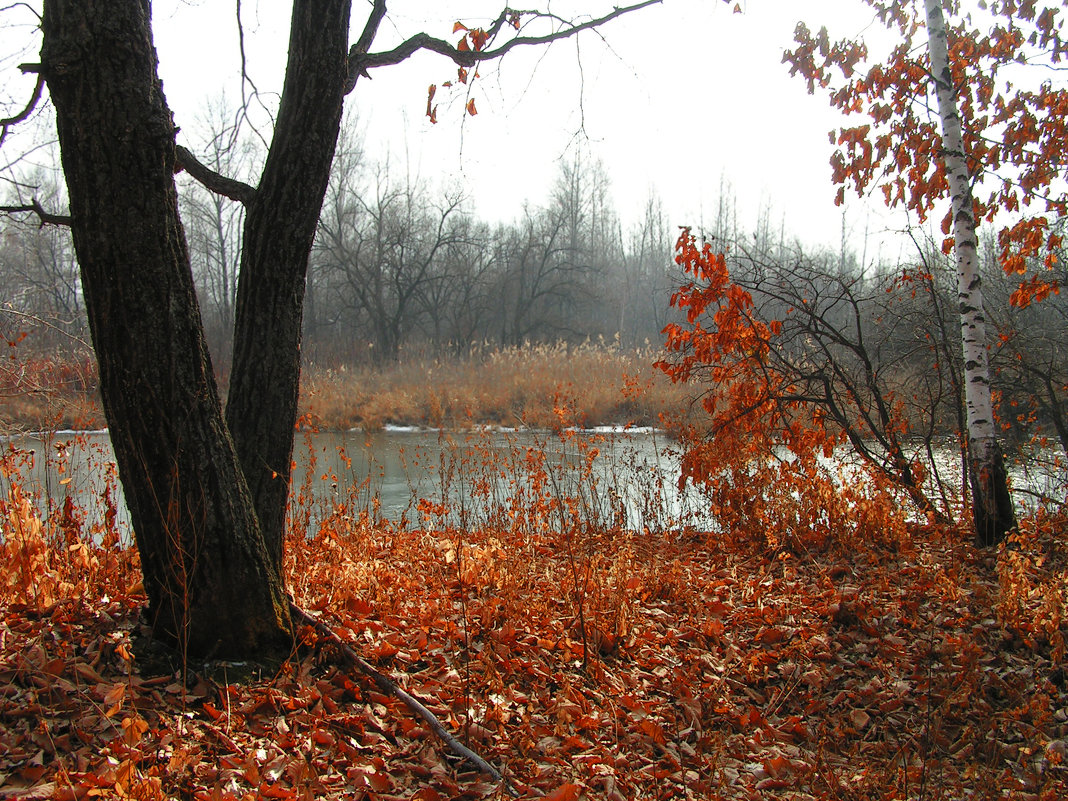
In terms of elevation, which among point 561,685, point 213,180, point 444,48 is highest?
point 444,48

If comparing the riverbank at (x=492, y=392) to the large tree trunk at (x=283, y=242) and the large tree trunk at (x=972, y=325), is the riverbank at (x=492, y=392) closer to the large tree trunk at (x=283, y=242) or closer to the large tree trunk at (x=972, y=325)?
the large tree trunk at (x=972, y=325)

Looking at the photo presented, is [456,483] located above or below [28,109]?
below

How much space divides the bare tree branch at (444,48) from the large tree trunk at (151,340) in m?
1.10

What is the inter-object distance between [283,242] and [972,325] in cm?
440

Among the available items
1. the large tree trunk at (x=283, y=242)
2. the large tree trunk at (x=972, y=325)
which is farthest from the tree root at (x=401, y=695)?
the large tree trunk at (x=972, y=325)

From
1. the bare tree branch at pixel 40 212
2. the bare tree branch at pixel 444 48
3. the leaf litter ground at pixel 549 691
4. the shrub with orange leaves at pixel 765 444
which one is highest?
the bare tree branch at pixel 444 48

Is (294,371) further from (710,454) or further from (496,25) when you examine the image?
(710,454)

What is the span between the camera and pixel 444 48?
3.64 m

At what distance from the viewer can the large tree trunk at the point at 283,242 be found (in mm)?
2938

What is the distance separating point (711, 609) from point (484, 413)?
1167 centimetres

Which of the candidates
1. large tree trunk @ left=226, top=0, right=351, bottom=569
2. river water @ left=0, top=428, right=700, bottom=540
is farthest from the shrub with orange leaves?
large tree trunk @ left=226, top=0, right=351, bottom=569

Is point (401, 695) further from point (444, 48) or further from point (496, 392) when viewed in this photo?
point (496, 392)

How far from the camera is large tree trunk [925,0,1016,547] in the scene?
4645mm

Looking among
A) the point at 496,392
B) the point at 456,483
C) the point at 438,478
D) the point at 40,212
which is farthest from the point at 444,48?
the point at 496,392
